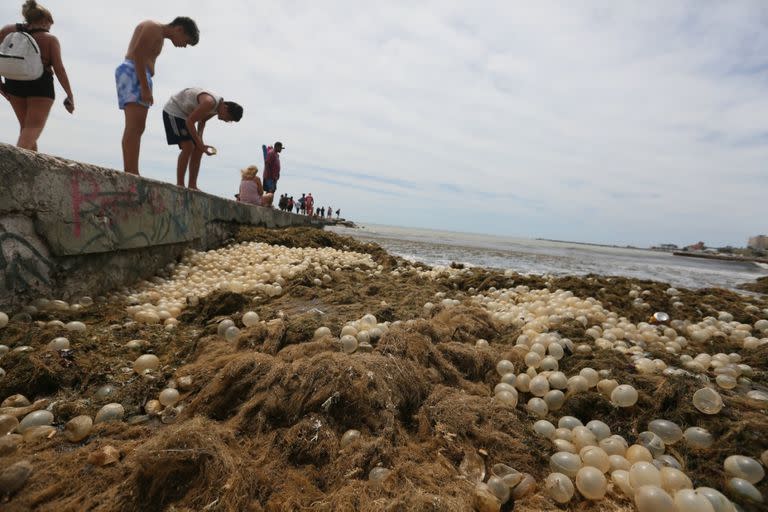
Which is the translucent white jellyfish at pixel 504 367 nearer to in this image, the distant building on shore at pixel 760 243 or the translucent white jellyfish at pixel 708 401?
the translucent white jellyfish at pixel 708 401

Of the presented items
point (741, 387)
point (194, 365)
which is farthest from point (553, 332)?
point (194, 365)

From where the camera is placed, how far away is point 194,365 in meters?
2.29

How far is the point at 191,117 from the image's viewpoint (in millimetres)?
6207

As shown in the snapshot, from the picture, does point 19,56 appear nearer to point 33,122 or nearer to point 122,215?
point 33,122

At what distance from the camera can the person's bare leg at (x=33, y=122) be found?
4.13 meters

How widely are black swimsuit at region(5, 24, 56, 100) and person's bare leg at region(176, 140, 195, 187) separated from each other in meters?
2.30

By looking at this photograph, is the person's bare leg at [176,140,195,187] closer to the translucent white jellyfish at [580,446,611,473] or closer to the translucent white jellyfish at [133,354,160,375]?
the translucent white jellyfish at [133,354,160,375]

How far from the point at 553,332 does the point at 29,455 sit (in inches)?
137

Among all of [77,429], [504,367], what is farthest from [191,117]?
[504,367]

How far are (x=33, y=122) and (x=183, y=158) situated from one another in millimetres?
2442

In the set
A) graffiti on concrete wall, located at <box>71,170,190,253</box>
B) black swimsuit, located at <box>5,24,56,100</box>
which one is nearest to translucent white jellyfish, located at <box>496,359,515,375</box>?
graffiti on concrete wall, located at <box>71,170,190,253</box>

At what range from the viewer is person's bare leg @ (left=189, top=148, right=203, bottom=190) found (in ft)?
22.3

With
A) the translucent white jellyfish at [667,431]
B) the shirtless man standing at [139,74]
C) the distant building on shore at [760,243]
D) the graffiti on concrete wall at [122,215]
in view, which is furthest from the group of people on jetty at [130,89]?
the distant building on shore at [760,243]

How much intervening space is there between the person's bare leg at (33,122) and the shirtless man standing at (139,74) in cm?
82
